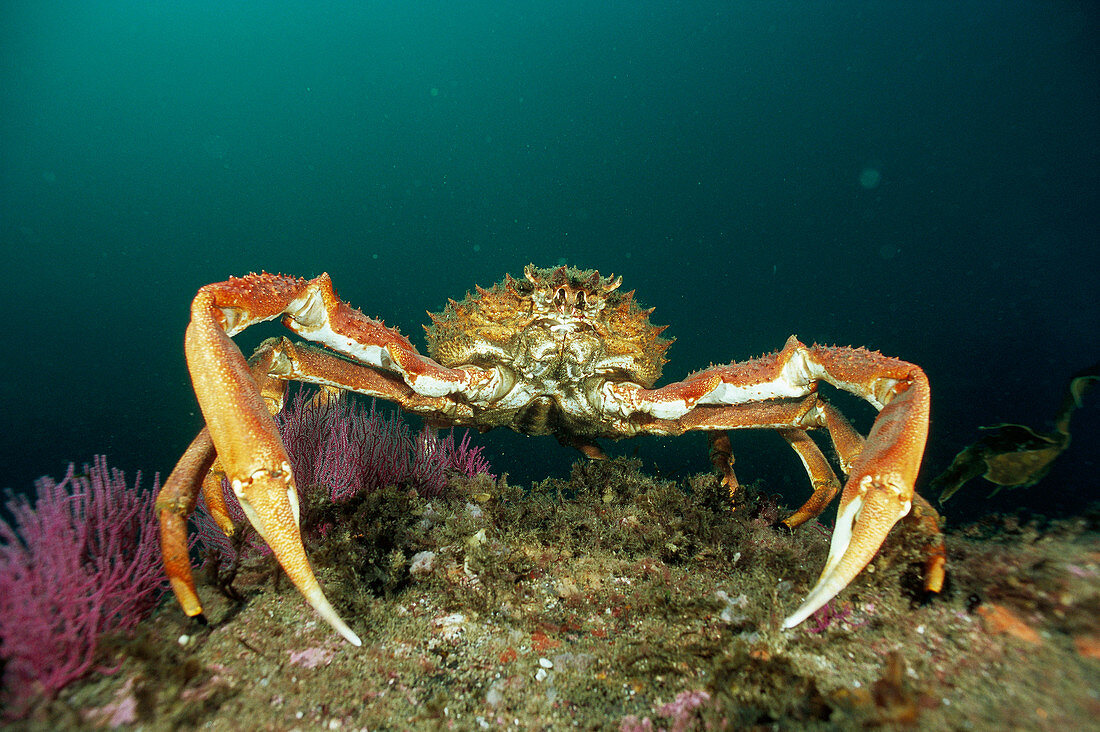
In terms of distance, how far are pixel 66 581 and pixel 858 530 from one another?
11.8 ft

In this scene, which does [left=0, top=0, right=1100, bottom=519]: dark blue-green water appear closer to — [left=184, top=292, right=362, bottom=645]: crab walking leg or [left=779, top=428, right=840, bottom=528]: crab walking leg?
[left=779, top=428, right=840, bottom=528]: crab walking leg

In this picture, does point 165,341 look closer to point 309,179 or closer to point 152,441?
point 152,441

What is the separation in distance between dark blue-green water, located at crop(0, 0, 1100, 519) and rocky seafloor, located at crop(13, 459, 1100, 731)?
1783 cm

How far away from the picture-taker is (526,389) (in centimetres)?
397

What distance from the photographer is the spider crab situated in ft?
6.00

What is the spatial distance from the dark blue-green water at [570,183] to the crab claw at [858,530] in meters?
18.2

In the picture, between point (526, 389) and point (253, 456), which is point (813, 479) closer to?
point (526, 389)

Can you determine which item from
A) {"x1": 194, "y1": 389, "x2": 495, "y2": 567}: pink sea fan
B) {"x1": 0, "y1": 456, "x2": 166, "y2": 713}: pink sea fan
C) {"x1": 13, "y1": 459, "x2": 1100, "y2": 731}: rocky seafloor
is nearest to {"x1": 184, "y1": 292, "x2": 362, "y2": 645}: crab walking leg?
{"x1": 13, "y1": 459, "x2": 1100, "y2": 731}: rocky seafloor

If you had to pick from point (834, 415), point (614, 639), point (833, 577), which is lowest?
point (614, 639)

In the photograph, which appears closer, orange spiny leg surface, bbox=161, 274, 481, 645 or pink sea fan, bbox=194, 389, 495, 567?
orange spiny leg surface, bbox=161, 274, 481, 645

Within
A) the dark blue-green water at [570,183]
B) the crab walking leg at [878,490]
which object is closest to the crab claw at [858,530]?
the crab walking leg at [878,490]

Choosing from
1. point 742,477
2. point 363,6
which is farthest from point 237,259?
point 742,477

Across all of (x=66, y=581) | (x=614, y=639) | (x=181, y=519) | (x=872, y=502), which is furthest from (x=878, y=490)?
(x=66, y=581)

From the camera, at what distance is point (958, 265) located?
45.6 meters
